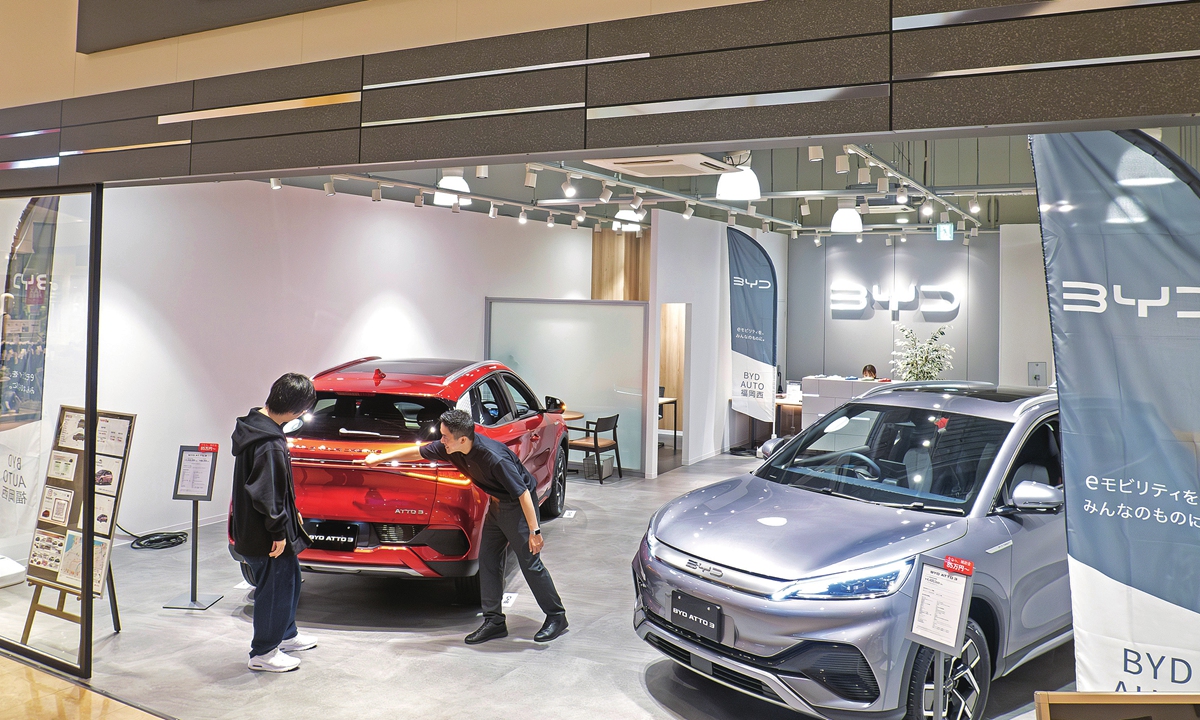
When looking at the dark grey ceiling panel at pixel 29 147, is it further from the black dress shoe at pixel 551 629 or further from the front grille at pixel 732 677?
the front grille at pixel 732 677

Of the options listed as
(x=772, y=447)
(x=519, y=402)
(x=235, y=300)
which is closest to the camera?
(x=772, y=447)

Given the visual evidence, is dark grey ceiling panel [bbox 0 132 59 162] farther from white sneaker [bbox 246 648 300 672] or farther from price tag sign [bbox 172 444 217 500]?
white sneaker [bbox 246 648 300 672]

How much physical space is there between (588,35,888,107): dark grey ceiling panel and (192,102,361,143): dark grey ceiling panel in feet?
3.85

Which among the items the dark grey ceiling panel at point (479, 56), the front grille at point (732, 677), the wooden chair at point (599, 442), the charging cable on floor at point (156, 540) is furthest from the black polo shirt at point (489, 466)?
the wooden chair at point (599, 442)

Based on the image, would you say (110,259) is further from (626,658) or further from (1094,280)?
(1094,280)

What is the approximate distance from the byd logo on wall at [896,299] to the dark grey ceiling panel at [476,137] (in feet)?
40.5

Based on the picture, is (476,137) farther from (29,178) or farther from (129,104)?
(29,178)

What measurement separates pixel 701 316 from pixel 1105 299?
818 cm

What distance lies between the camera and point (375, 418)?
5.26 meters

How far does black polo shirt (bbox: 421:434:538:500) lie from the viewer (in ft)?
15.2

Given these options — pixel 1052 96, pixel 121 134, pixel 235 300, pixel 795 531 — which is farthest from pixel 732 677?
pixel 235 300

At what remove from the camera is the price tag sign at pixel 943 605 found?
2699 mm

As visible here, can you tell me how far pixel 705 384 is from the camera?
10859 mm

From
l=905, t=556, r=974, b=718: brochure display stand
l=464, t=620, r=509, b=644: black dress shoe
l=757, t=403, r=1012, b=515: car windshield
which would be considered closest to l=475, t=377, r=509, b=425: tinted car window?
l=464, t=620, r=509, b=644: black dress shoe
